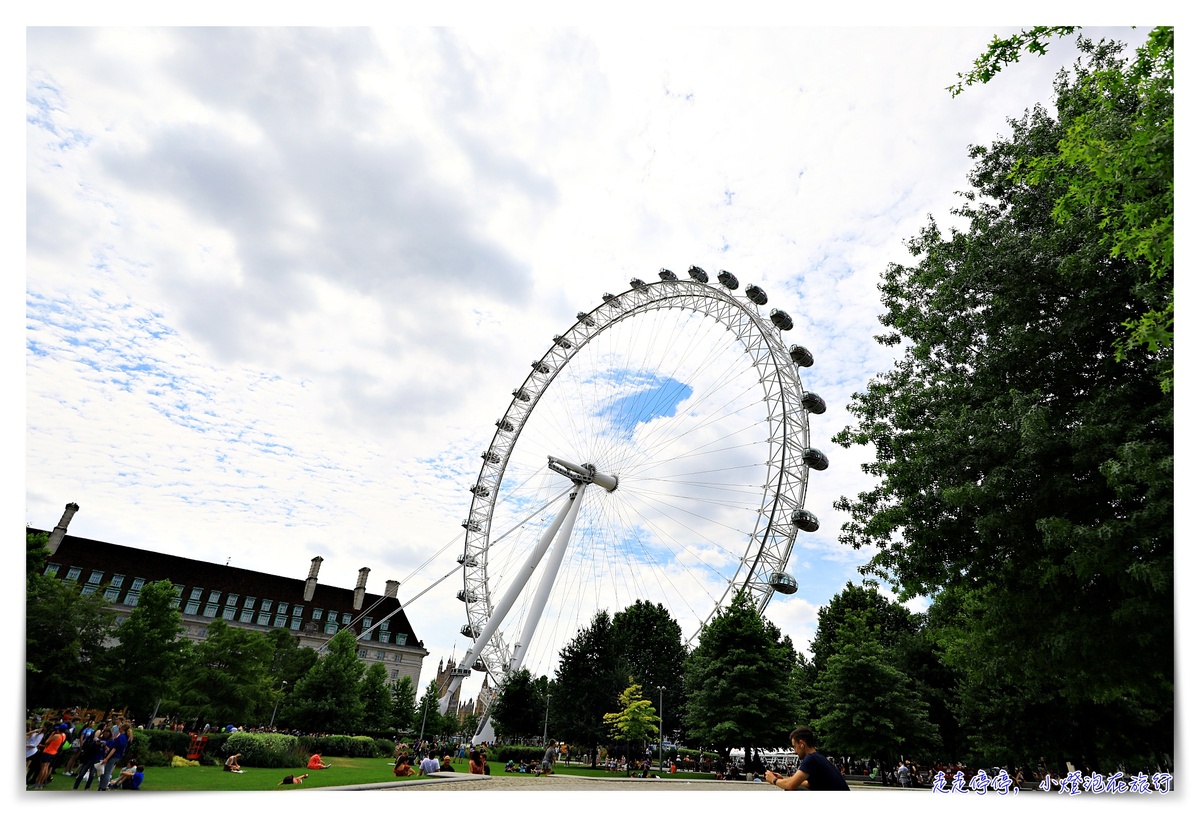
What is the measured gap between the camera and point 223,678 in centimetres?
4019

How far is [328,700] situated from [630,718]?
2182cm

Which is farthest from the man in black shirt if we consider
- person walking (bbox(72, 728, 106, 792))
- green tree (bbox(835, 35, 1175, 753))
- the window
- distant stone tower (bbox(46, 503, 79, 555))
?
distant stone tower (bbox(46, 503, 79, 555))

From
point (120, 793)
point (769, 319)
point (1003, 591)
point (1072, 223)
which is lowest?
point (120, 793)

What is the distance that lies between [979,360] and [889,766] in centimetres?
3574

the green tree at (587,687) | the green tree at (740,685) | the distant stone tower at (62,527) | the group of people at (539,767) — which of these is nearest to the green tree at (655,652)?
the green tree at (587,687)

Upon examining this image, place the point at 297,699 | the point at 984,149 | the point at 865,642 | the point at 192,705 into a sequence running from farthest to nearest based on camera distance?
the point at 297,699 → the point at 192,705 → the point at 865,642 → the point at 984,149

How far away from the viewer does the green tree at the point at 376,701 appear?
56.6m

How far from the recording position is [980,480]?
1323cm

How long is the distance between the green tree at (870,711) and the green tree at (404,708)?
150 ft

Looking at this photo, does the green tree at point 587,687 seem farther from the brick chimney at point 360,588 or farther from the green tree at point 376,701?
the brick chimney at point 360,588

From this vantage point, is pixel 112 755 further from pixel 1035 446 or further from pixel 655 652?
pixel 655 652

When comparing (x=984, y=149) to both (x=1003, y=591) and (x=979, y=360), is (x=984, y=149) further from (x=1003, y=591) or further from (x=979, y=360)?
(x=1003, y=591)

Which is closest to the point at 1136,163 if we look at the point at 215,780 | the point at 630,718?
the point at 215,780

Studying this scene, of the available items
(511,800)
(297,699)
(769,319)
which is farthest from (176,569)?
(511,800)
